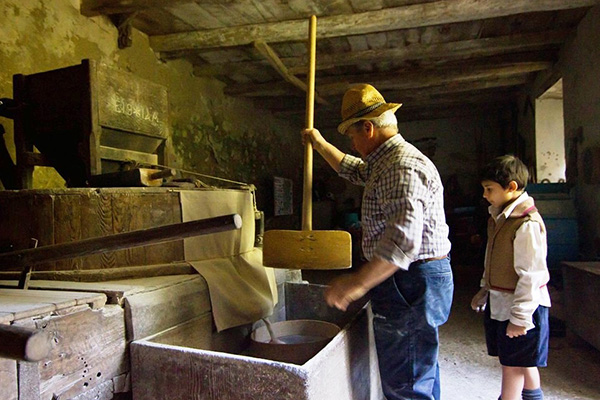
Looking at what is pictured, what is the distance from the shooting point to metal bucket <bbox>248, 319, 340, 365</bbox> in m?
1.78

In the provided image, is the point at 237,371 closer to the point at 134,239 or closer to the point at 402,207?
the point at 134,239

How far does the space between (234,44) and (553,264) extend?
3.66 metres

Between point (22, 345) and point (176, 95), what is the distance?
179 inches

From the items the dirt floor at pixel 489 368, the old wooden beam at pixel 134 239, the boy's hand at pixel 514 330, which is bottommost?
the dirt floor at pixel 489 368

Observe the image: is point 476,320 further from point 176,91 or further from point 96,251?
point 176,91

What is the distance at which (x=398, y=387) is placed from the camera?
1.57 meters

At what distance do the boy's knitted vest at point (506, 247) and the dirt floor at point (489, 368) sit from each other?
95 cm

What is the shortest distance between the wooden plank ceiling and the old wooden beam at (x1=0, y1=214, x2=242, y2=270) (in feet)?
8.40

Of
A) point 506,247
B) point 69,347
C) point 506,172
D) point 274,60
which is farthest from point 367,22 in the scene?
point 69,347

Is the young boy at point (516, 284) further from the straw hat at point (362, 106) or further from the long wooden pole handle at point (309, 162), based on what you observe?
the long wooden pole handle at point (309, 162)

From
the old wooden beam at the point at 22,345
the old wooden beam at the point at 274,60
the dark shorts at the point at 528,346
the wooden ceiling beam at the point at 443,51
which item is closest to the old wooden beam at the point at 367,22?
the old wooden beam at the point at 274,60

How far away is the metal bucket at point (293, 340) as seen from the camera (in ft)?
5.85

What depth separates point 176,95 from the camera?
4852 millimetres

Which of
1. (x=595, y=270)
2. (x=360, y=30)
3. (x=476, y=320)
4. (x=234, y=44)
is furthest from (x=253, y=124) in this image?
(x=595, y=270)
